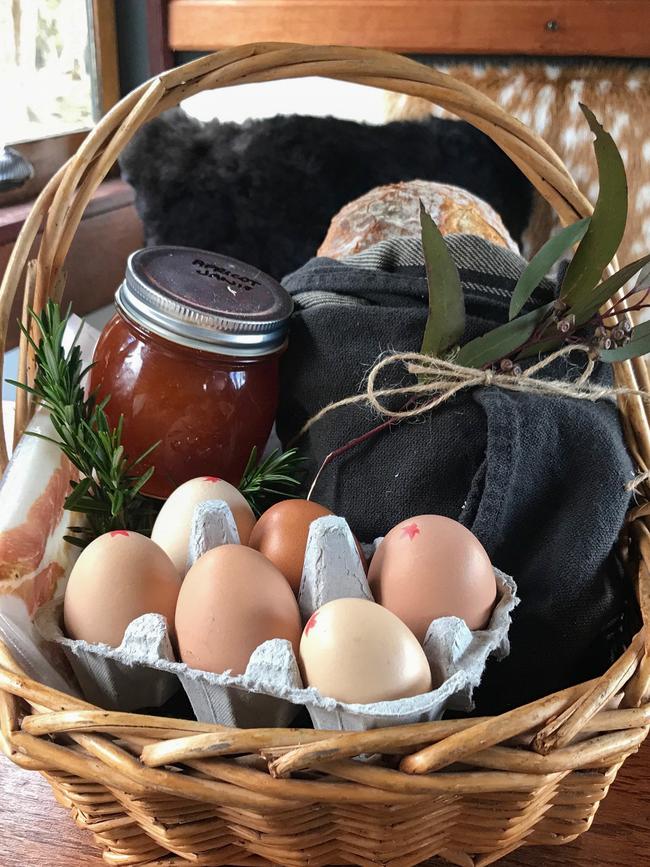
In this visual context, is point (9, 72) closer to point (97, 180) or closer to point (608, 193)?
point (97, 180)

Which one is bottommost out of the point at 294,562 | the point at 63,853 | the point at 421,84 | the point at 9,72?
the point at 63,853

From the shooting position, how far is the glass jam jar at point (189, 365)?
1.81 ft

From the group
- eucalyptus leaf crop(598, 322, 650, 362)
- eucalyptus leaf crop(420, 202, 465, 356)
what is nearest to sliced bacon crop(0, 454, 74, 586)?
eucalyptus leaf crop(420, 202, 465, 356)

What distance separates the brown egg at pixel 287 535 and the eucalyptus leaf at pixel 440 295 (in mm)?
133

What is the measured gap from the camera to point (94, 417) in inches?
21.1

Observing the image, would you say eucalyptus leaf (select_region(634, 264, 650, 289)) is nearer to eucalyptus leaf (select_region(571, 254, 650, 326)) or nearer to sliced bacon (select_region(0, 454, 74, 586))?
eucalyptus leaf (select_region(571, 254, 650, 326))

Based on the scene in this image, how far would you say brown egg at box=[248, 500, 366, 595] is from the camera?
46 cm

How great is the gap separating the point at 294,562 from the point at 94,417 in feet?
0.57

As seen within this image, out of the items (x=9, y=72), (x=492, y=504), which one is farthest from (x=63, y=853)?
(x=9, y=72)

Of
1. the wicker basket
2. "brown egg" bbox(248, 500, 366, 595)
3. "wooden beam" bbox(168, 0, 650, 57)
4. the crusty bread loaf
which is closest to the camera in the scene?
the wicker basket

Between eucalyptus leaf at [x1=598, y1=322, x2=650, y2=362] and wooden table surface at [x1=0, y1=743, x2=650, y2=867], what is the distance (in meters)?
0.26

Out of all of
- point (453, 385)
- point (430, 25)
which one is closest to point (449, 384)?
point (453, 385)

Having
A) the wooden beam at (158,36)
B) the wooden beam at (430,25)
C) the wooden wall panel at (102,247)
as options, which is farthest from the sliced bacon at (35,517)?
A: the wooden beam at (158,36)

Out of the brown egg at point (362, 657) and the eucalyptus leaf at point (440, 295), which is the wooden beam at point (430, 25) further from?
the brown egg at point (362, 657)
